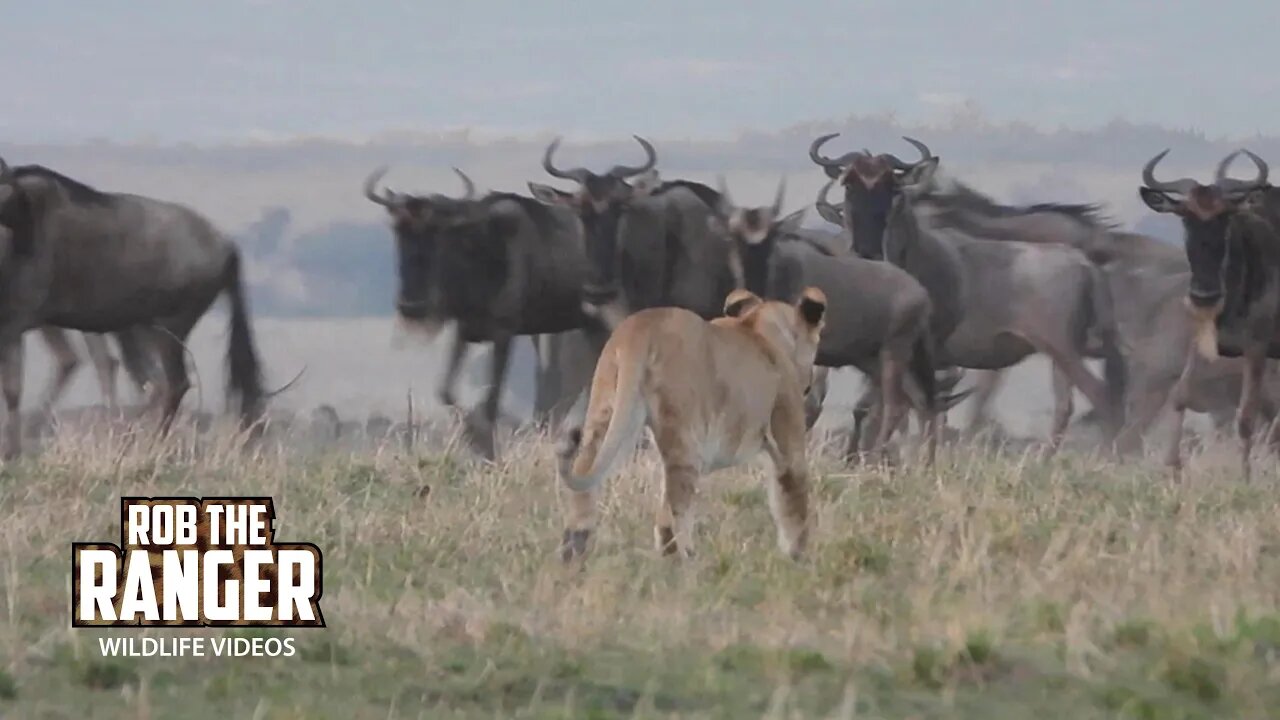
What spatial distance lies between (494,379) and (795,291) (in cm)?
222

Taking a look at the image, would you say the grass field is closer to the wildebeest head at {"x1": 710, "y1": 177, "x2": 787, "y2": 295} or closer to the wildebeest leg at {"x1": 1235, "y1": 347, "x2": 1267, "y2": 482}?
the wildebeest leg at {"x1": 1235, "y1": 347, "x2": 1267, "y2": 482}

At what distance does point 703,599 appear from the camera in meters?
7.24

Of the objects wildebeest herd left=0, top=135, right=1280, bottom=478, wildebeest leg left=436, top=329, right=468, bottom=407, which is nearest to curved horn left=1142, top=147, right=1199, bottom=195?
wildebeest herd left=0, top=135, right=1280, bottom=478

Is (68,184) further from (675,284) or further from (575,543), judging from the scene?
(575,543)

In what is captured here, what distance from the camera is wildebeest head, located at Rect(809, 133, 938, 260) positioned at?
54.5 ft

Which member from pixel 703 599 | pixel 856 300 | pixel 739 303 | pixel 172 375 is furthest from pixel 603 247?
pixel 703 599

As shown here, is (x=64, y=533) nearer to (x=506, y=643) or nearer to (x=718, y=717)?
(x=506, y=643)

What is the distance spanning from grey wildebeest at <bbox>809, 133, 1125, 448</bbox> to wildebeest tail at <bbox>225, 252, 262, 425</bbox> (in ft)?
16.2

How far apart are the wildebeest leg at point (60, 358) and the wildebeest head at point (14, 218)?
5.36 ft

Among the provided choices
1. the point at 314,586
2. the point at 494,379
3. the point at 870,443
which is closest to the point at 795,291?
the point at 870,443

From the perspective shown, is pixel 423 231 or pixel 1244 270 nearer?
pixel 1244 270

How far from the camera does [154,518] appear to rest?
8633 millimetres

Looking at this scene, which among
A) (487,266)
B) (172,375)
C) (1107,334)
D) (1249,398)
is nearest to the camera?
(1249,398)

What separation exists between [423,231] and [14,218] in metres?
3.13
